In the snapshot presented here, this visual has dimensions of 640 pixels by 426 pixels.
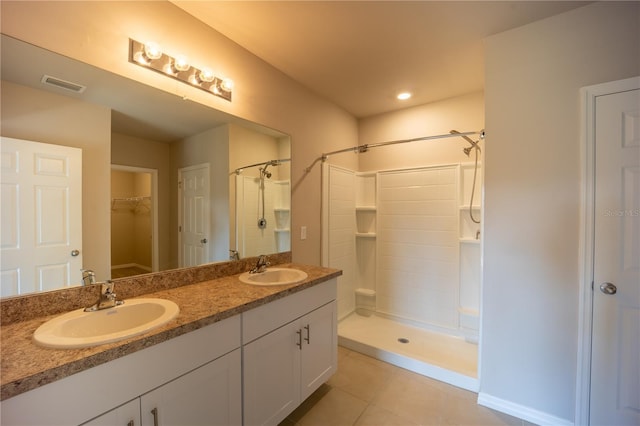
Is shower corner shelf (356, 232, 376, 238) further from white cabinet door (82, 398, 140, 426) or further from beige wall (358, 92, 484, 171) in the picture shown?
white cabinet door (82, 398, 140, 426)

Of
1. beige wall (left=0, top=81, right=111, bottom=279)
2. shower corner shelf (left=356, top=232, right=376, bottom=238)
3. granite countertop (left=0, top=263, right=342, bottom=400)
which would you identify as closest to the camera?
granite countertop (left=0, top=263, right=342, bottom=400)

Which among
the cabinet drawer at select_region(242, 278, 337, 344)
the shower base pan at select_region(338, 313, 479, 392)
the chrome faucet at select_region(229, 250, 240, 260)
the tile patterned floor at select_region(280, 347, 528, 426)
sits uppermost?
the chrome faucet at select_region(229, 250, 240, 260)

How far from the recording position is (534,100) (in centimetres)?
167

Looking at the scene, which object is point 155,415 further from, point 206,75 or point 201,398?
point 206,75

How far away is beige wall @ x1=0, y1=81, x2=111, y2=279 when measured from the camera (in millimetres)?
1066

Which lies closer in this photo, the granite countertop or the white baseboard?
the granite countertop

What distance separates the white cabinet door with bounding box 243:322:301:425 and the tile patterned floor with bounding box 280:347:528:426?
0.29 m

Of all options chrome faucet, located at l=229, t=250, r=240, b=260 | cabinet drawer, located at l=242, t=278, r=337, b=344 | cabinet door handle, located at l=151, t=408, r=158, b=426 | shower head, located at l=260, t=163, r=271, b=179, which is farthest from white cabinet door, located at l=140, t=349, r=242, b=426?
shower head, located at l=260, t=163, r=271, b=179

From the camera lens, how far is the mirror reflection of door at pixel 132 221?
136 centimetres

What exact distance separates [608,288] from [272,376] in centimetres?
197

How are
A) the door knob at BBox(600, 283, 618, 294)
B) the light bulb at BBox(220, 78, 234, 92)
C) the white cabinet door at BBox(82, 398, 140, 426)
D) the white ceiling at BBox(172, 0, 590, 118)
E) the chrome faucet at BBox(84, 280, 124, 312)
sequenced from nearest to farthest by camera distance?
the white cabinet door at BBox(82, 398, 140, 426)
the chrome faucet at BBox(84, 280, 124, 312)
the door knob at BBox(600, 283, 618, 294)
the white ceiling at BBox(172, 0, 590, 118)
the light bulb at BBox(220, 78, 234, 92)

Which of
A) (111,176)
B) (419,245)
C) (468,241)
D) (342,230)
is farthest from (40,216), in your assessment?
(468,241)

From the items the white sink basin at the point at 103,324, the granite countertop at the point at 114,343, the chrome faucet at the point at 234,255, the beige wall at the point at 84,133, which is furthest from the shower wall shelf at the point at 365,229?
the beige wall at the point at 84,133

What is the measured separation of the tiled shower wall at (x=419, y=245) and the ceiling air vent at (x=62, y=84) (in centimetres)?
276
